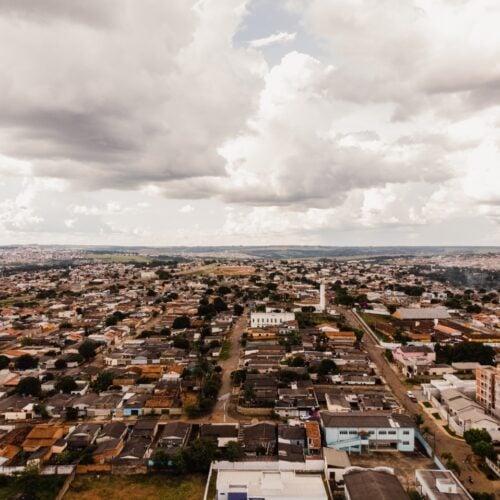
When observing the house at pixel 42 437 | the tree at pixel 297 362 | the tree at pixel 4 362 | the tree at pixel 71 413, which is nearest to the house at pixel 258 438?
the house at pixel 42 437

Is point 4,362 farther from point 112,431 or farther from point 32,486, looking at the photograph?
point 32,486

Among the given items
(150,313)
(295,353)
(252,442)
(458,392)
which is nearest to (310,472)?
A: (252,442)

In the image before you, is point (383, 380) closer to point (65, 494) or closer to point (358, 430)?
point (358, 430)

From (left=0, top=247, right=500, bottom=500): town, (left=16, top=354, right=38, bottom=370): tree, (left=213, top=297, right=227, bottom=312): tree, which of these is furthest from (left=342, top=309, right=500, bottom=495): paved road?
(left=16, top=354, right=38, bottom=370): tree

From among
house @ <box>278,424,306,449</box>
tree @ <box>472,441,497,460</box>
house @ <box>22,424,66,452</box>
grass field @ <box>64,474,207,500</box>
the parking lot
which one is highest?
tree @ <box>472,441,497,460</box>

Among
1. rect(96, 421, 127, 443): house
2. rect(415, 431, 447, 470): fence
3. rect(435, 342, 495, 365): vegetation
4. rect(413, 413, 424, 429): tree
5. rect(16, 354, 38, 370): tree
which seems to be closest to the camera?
rect(415, 431, 447, 470): fence

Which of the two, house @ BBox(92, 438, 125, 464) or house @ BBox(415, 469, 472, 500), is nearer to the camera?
house @ BBox(415, 469, 472, 500)

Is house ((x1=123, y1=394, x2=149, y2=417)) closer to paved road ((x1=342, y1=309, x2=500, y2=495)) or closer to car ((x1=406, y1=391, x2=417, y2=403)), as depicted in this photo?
paved road ((x1=342, y1=309, x2=500, y2=495))
